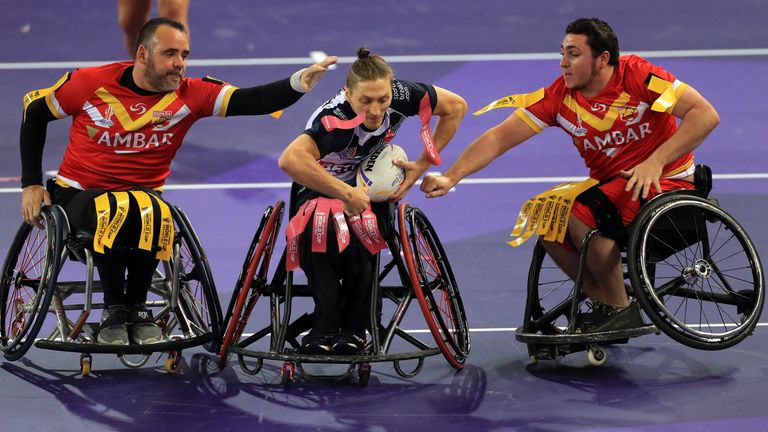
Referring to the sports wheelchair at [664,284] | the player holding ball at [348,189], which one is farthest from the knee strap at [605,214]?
the player holding ball at [348,189]

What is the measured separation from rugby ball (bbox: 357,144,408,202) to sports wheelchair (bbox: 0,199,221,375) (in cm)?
70

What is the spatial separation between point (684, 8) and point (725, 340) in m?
6.11

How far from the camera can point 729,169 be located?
8.16m

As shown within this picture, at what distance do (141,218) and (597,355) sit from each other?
187 centimetres

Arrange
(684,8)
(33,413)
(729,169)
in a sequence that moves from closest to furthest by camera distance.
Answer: (33,413), (729,169), (684,8)

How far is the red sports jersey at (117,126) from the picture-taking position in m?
5.54

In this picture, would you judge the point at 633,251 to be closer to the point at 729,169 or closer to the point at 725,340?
the point at 725,340

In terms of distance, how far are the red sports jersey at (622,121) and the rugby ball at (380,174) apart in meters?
0.75

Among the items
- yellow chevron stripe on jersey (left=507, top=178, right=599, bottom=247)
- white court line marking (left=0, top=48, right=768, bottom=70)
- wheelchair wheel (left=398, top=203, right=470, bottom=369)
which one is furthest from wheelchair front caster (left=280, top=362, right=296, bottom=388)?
white court line marking (left=0, top=48, right=768, bottom=70)

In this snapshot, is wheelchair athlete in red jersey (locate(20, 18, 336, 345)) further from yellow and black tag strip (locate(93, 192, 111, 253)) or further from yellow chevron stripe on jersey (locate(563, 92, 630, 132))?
yellow chevron stripe on jersey (locate(563, 92, 630, 132))

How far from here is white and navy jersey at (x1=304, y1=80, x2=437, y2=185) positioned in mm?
5254

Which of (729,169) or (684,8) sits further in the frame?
(684,8)

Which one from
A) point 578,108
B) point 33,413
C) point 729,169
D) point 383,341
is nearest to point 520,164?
point 729,169

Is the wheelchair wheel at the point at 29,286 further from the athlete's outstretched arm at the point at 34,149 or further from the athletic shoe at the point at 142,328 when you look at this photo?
the athletic shoe at the point at 142,328
